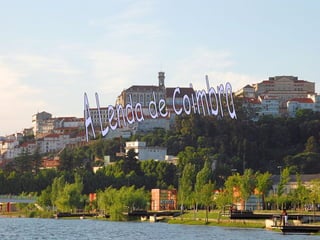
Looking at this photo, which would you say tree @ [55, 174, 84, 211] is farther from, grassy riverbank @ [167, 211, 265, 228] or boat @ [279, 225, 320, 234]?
boat @ [279, 225, 320, 234]

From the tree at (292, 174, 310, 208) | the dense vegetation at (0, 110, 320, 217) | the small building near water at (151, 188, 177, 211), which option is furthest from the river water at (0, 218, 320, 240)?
the dense vegetation at (0, 110, 320, 217)

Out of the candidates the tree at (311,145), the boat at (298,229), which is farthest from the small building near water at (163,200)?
the boat at (298,229)

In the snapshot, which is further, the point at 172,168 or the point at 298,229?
the point at 172,168

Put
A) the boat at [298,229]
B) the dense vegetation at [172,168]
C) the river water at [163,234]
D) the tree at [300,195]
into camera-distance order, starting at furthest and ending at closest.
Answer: the dense vegetation at [172,168] < the tree at [300,195] < the boat at [298,229] < the river water at [163,234]

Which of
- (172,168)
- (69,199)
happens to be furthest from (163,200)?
(172,168)

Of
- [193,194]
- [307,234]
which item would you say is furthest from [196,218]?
[307,234]

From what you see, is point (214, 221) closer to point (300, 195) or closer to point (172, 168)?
point (300, 195)

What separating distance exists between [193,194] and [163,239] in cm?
4119

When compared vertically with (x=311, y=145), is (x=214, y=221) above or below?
below

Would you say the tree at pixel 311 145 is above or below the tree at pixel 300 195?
above

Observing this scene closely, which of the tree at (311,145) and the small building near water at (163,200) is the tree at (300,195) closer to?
the small building near water at (163,200)

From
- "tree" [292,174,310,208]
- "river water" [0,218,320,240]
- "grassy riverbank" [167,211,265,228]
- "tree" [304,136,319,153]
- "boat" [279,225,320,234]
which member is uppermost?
"tree" [304,136,319,153]

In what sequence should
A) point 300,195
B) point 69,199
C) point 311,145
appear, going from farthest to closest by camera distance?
point 311,145
point 69,199
point 300,195

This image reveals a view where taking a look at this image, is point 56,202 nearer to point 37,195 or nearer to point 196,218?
point 37,195
